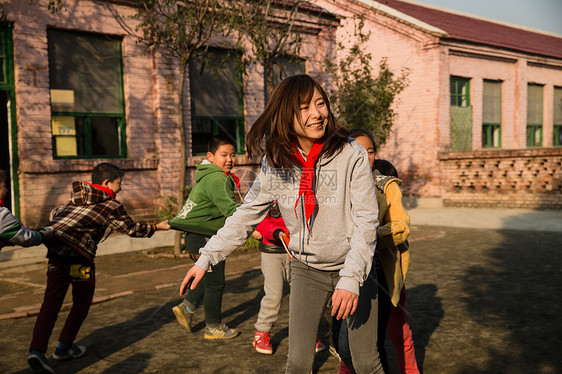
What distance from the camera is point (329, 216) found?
269cm

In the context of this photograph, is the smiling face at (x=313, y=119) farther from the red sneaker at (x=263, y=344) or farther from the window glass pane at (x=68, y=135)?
the window glass pane at (x=68, y=135)

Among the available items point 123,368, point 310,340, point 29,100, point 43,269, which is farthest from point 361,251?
point 29,100

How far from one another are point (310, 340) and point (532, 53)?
76.1 ft

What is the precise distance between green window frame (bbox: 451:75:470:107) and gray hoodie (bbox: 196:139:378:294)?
18408mm

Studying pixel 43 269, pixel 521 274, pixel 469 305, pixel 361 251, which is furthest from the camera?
pixel 43 269

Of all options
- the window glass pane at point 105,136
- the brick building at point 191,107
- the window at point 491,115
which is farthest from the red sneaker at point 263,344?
the window at point 491,115

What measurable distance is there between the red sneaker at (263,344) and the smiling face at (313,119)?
244 centimetres

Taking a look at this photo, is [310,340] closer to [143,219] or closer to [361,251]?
[361,251]

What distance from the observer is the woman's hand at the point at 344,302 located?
2445 millimetres

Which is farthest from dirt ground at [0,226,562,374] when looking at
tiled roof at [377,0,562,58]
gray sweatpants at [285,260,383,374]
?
tiled roof at [377,0,562,58]

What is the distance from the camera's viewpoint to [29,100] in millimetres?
9570

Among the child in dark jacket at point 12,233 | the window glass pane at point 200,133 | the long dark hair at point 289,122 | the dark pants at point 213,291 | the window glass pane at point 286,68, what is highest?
the window glass pane at point 286,68

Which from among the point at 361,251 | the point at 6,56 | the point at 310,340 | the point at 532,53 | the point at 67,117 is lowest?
the point at 310,340

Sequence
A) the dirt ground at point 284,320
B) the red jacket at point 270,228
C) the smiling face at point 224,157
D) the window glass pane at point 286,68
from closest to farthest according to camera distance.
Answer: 1. the red jacket at point 270,228
2. the dirt ground at point 284,320
3. the smiling face at point 224,157
4. the window glass pane at point 286,68
